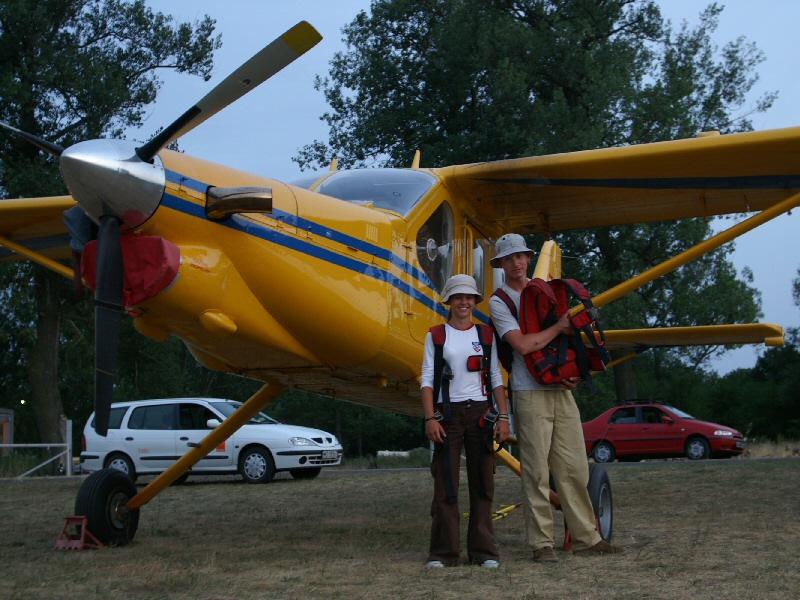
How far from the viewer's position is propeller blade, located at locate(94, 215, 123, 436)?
5.75m

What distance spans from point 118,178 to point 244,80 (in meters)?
0.93

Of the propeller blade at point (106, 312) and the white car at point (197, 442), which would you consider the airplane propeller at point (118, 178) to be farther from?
the white car at point (197, 442)

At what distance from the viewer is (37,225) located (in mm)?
9062

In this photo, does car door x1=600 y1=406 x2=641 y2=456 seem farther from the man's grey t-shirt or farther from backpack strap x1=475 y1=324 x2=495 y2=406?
backpack strap x1=475 y1=324 x2=495 y2=406

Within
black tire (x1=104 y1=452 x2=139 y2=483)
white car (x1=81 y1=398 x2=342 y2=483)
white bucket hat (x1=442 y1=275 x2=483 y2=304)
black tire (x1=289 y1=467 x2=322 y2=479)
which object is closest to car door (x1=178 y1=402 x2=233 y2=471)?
white car (x1=81 y1=398 x2=342 y2=483)

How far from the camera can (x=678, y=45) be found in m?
31.4

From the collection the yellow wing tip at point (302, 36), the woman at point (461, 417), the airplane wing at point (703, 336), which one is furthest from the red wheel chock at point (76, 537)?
the airplane wing at point (703, 336)

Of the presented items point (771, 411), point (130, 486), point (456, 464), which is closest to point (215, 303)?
point (456, 464)

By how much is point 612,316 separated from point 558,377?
2222 centimetres

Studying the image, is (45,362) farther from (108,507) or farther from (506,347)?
(506,347)

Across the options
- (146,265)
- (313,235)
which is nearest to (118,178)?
(146,265)

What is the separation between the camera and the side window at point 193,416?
19188 millimetres

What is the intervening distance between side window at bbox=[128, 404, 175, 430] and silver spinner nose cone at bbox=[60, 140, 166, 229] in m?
14.0

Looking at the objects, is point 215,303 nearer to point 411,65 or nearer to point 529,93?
point 529,93
